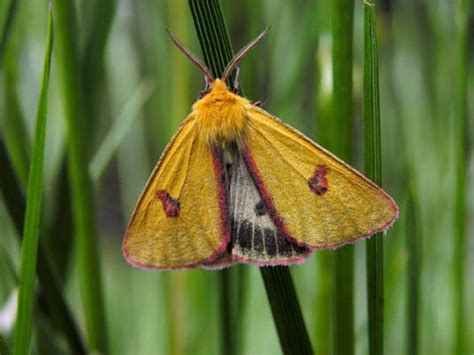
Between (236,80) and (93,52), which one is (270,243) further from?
(93,52)

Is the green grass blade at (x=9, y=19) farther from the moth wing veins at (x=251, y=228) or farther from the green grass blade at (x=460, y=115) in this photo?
the green grass blade at (x=460, y=115)

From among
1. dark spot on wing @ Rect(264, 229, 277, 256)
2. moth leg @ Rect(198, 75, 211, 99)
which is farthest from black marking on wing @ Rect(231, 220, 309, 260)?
moth leg @ Rect(198, 75, 211, 99)

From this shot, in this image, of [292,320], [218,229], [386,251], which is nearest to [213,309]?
[386,251]

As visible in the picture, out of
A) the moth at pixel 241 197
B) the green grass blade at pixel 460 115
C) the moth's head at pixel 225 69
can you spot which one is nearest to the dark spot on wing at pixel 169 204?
the moth at pixel 241 197

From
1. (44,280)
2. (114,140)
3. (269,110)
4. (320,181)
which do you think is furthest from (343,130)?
(269,110)

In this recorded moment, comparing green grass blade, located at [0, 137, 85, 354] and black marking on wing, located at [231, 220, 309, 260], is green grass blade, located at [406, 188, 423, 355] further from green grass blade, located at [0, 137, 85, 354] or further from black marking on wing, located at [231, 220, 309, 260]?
green grass blade, located at [0, 137, 85, 354]
